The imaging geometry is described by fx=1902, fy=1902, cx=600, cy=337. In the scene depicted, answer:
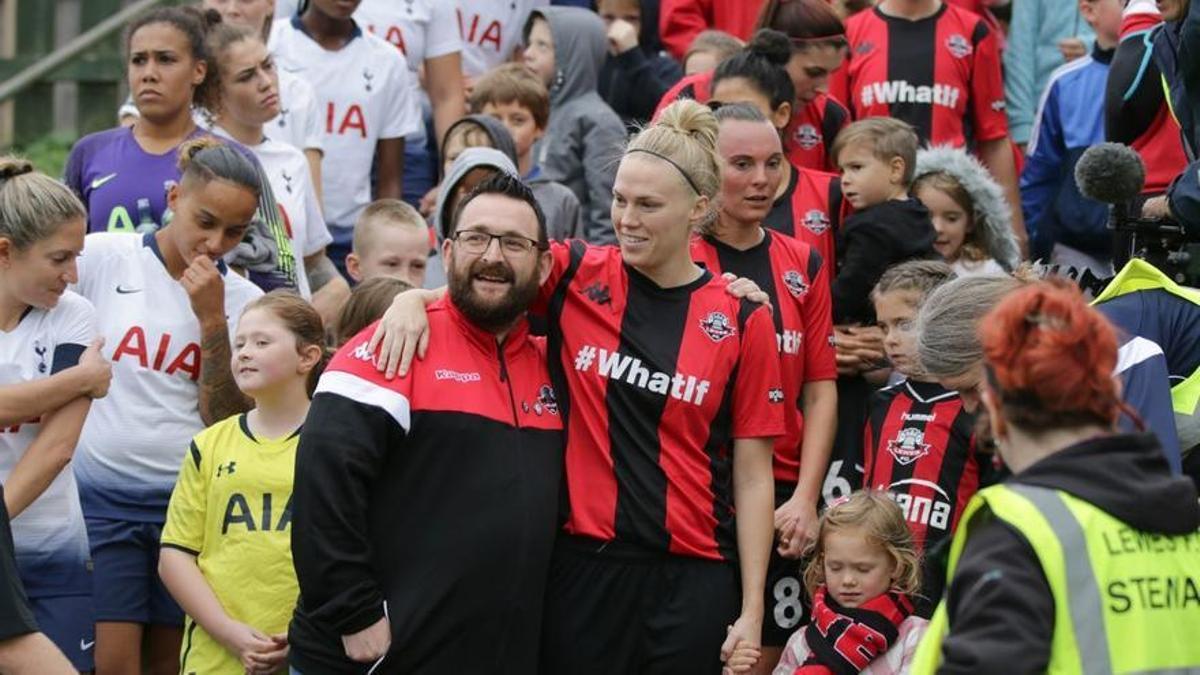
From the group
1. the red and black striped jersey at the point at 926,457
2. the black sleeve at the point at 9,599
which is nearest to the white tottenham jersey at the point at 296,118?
the red and black striped jersey at the point at 926,457

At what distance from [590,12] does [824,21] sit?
2.55 m

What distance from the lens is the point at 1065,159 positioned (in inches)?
372

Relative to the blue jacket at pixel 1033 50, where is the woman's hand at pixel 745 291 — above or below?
below

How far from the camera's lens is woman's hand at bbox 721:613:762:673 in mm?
5566

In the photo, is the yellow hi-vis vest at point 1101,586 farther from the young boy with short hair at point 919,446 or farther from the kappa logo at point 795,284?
the kappa logo at point 795,284

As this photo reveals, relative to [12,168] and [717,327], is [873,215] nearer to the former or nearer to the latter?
[717,327]

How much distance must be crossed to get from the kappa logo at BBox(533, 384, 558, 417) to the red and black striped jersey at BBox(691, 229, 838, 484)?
920mm

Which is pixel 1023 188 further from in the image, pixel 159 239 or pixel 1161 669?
pixel 1161 669

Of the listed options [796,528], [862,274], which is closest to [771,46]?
[862,274]

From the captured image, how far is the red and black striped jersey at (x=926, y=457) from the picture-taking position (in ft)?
19.7

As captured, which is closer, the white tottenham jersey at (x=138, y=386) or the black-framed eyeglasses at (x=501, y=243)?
the black-framed eyeglasses at (x=501, y=243)

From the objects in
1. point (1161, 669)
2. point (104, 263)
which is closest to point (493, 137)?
point (104, 263)

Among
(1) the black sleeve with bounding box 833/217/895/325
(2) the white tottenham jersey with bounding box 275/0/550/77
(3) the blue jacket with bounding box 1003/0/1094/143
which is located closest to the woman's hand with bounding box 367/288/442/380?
(1) the black sleeve with bounding box 833/217/895/325

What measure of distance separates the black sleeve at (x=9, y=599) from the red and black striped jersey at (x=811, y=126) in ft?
12.0
